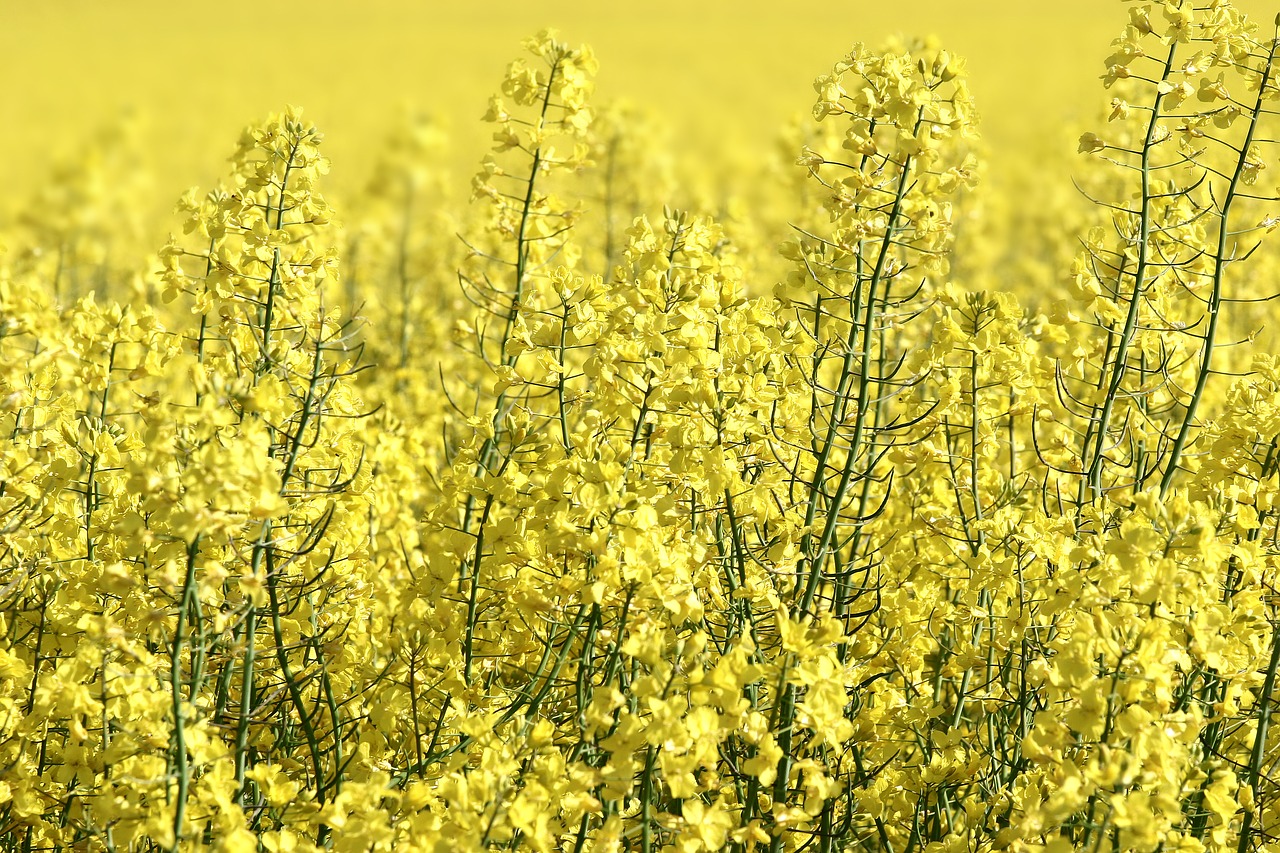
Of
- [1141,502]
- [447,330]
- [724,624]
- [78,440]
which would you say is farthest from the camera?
[447,330]

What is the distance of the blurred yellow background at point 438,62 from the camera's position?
Answer: 2775 cm

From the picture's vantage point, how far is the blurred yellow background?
27.8m

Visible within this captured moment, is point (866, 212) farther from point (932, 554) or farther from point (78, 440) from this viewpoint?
point (78, 440)

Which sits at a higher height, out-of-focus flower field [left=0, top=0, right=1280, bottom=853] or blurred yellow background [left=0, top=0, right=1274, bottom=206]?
blurred yellow background [left=0, top=0, right=1274, bottom=206]

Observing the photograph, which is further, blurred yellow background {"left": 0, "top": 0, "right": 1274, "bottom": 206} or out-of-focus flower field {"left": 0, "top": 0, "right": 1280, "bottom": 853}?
blurred yellow background {"left": 0, "top": 0, "right": 1274, "bottom": 206}

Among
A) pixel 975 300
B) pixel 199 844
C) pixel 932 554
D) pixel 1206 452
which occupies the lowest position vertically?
pixel 199 844

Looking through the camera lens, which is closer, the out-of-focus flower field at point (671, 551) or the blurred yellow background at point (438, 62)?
the out-of-focus flower field at point (671, 551)

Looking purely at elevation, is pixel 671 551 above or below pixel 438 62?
below

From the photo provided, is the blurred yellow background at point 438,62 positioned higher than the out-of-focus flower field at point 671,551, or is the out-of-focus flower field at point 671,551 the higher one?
the blurred yellow background at point 438,62

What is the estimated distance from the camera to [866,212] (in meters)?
3.08

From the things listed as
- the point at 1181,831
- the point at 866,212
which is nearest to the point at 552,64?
the point at 866,212

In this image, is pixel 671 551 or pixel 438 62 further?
pixel 438 62

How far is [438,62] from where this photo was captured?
4372 cm

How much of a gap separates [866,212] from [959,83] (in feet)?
1.21
